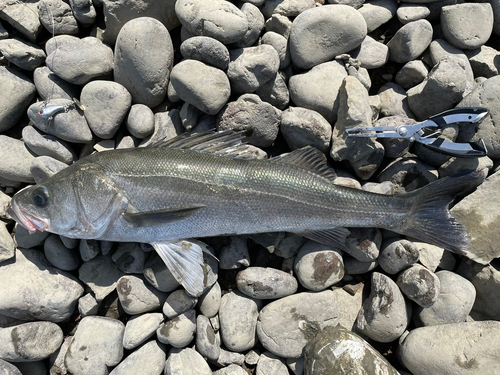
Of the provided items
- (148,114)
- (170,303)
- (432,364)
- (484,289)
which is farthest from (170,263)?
(484,289)

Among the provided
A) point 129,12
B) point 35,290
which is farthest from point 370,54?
point 35,290

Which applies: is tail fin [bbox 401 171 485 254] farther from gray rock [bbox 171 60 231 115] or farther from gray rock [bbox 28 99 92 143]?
gray rock [bbox 28 99 92 143]

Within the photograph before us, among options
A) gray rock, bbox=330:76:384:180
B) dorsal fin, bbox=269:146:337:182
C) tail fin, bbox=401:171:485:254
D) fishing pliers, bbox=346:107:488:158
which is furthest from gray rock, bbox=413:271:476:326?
dorsal fin, bbox=269:146:337:182

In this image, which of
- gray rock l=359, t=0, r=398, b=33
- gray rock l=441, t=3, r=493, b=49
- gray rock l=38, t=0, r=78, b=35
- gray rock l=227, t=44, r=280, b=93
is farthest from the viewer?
gray rock l=359, t=0, r=398, b=33

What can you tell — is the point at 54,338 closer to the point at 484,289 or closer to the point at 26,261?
the point at 26,261

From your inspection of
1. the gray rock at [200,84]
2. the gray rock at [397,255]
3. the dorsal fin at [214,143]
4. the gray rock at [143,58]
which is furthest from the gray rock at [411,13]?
the gray rock at [143,58]
